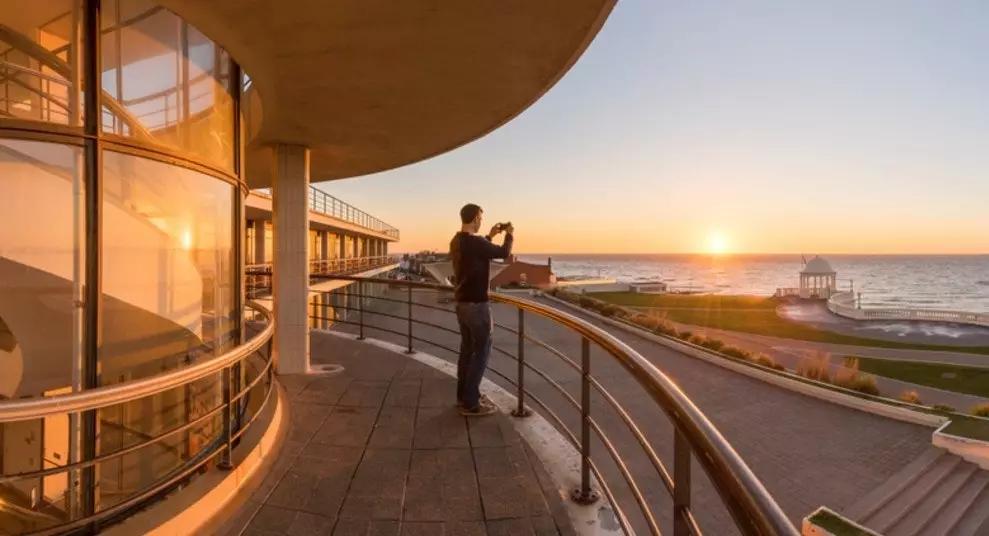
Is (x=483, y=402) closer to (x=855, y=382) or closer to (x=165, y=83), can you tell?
(x=165, y=83)

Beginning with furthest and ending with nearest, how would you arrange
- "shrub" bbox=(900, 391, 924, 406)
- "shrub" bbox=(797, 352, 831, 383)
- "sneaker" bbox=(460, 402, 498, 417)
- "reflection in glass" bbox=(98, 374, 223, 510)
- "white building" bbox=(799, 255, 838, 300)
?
"white building" bbox=(799, 255, 838, 300) < "shrub" bbox=(797, 352, 831, 383) < "shrub" bbox=(900, 391, 924, 406) < "sneaker" bbox=(460, 402, 498, 417) < "reflection in glass" bbox=(98, 374, 223, 510)

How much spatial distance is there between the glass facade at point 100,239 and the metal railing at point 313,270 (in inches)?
107

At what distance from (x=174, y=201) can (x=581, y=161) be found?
2007 cm

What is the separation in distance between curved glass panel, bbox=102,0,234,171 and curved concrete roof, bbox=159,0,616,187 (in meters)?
0.30

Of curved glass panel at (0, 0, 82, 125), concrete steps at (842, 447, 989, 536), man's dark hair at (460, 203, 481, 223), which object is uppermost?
curved glass panel at (0, 0, 82, 125)

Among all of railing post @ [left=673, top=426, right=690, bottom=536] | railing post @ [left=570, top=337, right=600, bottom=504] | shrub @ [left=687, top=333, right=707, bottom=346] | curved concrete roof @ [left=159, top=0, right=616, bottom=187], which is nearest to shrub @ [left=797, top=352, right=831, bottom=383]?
shrub @ [left=687, top=333, right=707, bottom=346]

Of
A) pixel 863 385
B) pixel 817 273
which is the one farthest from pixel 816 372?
pixel 817 273

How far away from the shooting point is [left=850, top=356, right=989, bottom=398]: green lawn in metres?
14.4

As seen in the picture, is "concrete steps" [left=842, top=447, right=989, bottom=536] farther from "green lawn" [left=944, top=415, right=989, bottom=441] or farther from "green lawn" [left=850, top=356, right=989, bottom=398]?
"green lawn" [left=850, top=356, right=989, bottom=398]

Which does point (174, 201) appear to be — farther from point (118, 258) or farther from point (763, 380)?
point (763, 380)

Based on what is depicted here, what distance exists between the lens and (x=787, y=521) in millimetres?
846

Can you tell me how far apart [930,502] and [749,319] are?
78.4 feet

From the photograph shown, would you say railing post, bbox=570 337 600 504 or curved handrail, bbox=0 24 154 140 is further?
railing post, bbox=570 337 600 504

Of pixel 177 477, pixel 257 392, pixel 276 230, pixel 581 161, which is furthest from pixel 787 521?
pixel 581 161
